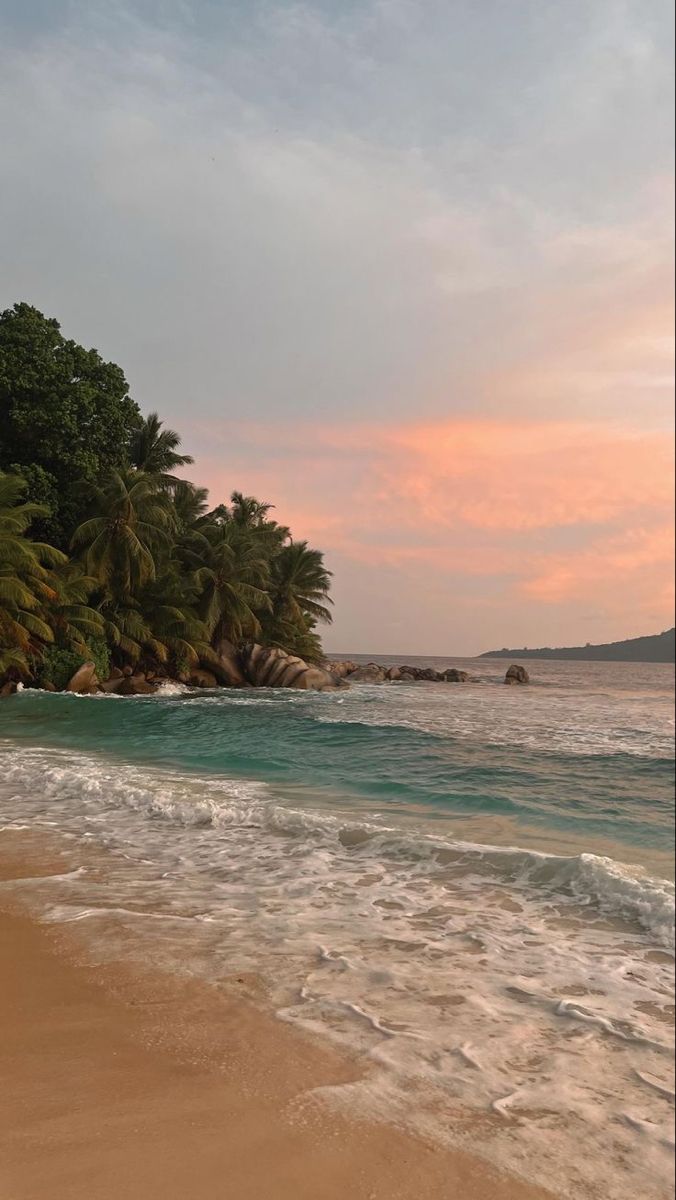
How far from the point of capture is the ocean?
9.17 ft

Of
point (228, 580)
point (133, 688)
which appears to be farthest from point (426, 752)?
point (228, 580)

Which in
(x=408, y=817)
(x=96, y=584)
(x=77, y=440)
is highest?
(x=77, y=440)

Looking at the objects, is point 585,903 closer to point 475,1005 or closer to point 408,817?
point 475,1005

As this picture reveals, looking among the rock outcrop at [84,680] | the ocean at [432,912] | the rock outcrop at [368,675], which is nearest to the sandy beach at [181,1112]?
the ocean at [432,912]

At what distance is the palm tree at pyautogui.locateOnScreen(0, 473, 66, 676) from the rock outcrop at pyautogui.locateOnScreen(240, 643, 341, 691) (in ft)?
37.2

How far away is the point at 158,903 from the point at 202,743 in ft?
31.0

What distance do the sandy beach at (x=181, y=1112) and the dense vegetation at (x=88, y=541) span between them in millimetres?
21026

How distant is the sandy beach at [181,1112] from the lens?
2.25 meters

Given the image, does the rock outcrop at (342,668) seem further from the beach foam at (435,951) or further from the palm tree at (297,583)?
the beach foam at (435,951)

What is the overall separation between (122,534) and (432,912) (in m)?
25.0

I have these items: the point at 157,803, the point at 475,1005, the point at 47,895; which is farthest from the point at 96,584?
the point at 475,1005

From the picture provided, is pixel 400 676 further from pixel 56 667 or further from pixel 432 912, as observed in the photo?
pixel 432 912

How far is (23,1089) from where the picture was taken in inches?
106

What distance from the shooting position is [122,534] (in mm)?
27953
